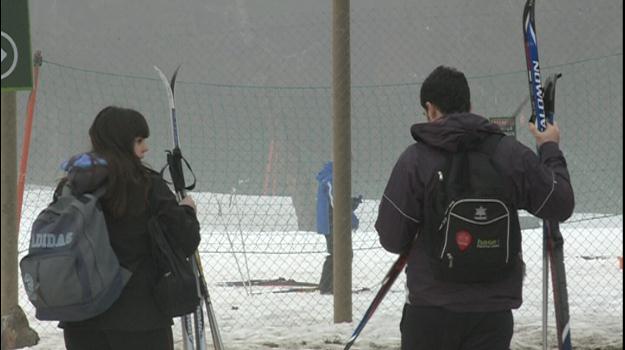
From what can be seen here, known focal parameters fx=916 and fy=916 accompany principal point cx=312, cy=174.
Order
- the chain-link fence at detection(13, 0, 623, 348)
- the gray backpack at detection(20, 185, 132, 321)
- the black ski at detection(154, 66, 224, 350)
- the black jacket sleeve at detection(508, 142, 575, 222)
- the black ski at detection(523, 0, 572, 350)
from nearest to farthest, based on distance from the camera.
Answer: the black jacket sleeve at detection(508, 142, 575, 222), the gray backpack at detection(20, 185, 132, 321), the black ski at detection(523, 0, 572, 350), the black ski at detection(154, 66, 224, 350), the chain-link fence at detection(13, 0, 623, 348)

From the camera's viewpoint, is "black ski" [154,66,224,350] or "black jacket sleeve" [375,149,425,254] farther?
"black ski" [154,66,224,350]

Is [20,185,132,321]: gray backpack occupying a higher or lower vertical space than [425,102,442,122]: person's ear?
lower

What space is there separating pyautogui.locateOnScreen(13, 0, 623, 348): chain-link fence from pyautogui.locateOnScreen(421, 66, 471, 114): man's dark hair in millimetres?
4346

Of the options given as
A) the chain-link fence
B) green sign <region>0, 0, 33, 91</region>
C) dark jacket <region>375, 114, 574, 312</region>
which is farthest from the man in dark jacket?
the chain-link fence

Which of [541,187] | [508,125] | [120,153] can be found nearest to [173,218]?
[120,153]

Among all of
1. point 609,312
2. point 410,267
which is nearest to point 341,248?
point 609,312

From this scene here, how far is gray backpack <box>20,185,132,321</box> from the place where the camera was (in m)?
2.91

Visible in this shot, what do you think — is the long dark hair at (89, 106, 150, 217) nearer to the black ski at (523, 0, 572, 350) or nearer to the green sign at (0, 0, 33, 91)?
the green sign at (0, 0, 33, 91)

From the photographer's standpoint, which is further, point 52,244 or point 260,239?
point 260,239

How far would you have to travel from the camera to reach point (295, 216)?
31.3 ft

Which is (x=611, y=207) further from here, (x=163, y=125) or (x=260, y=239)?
(x=163, y=125)

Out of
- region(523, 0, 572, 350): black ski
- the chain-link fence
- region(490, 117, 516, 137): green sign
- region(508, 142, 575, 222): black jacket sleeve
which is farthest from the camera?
the chain-link fence

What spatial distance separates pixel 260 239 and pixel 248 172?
4.26ft

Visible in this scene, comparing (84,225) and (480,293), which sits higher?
(84,225)
